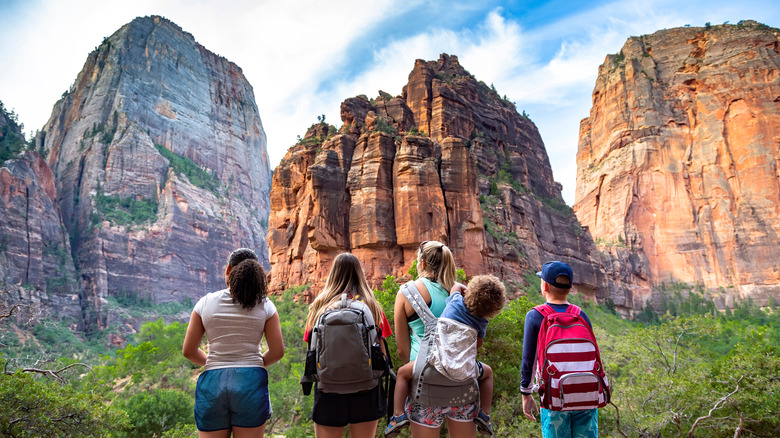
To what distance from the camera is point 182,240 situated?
97250mm

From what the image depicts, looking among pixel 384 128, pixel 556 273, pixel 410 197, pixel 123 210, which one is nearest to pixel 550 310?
pixel 556 273

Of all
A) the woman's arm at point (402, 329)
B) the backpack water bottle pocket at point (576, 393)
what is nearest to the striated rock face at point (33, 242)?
the woman's arm at point (402, 329)

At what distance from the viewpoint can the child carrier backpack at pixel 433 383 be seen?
4.03 m

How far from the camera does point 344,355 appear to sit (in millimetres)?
3824

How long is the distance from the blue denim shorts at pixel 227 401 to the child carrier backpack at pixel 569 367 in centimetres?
237

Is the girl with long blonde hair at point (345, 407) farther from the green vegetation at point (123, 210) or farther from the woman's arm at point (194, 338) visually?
the green vegetation at point (123, 210)

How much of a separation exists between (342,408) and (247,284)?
1319 millimetres

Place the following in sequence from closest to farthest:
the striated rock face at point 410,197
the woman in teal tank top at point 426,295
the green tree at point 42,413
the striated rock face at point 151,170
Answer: the woman in teal tank top at point 426,295, the green tree at point 42,413, the striated rock face at point 410,197, the striated rock face at point 151,170

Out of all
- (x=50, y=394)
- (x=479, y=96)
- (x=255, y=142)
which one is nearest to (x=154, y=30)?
(x=255, y=142)

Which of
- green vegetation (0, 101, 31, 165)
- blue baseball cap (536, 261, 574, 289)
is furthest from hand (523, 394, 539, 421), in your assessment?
green vegetation (0, 101, 31, 165)

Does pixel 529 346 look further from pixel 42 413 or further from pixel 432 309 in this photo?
pixel 42 413

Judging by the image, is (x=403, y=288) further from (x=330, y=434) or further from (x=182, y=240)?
(x=182, y=240)

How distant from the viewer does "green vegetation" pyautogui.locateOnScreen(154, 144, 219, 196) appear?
108m

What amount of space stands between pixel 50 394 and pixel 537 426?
32.3 ft
